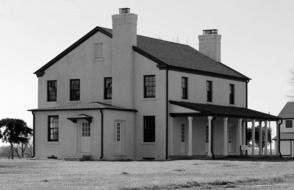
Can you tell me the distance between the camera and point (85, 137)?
52.0 meters

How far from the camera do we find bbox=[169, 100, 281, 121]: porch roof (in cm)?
5173

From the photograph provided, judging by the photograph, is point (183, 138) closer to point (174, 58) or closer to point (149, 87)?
point (149, 87)

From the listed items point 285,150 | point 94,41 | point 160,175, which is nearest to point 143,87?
point 94,41

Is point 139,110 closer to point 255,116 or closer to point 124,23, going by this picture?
point 124,23

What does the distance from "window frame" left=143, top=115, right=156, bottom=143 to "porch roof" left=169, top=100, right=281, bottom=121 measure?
5.10ft

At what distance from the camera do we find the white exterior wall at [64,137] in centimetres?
5119

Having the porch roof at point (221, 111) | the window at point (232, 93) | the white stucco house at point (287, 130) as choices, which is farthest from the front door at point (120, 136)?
the white stucco house at point (287, 130)

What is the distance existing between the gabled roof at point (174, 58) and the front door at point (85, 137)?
5997 millimetres

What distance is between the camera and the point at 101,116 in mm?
50938

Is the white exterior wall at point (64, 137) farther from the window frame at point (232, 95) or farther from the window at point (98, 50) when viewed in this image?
the window frame at point (232, 95)

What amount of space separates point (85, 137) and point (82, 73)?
602 cm

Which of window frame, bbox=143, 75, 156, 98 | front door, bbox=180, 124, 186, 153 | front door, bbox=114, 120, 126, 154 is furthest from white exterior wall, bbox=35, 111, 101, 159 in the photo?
front door, bbox=180, 124, 186, 153

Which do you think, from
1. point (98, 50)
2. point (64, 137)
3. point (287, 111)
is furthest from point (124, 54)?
point (287, 111)

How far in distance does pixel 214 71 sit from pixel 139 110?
766cm
